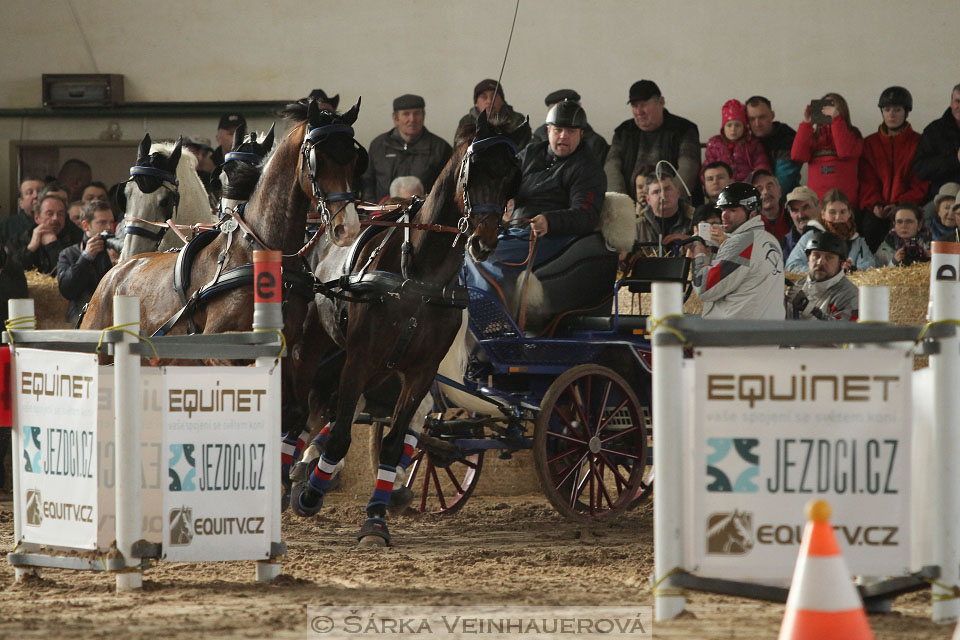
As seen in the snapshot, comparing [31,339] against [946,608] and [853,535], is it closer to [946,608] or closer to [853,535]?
[853,535]

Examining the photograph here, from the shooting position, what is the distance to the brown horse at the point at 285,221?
20.8 ft

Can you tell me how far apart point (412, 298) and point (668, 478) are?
2985mm

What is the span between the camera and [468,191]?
685 centimetres

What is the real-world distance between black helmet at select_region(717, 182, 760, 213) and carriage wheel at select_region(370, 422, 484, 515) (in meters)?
2.25

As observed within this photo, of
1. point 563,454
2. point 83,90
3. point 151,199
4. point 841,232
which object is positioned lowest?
point 563,454

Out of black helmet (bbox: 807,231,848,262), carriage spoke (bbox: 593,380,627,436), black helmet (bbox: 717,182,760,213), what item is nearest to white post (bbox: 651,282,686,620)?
carriage spoke (bbox: 593,380,627,436)

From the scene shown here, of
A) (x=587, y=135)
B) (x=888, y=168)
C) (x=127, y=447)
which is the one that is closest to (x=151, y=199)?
(x=127, y=447)

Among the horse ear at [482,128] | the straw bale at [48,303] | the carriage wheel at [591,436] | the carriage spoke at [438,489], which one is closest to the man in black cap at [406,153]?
the straw bale at [48,303]

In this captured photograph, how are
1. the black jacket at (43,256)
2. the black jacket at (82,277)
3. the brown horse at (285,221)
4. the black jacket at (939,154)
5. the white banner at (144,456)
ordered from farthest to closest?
the black jacket at (43,256)
the black jacket at (939,154)
the black jacket at (82,277)
the brown horse at (285,221)
the white banner at (144,456)

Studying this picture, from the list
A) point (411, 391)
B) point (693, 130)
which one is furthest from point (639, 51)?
point (411, 391)

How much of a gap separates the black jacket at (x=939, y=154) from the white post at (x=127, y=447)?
7.74 m

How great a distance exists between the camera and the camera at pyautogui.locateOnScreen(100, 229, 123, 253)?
9.17 m

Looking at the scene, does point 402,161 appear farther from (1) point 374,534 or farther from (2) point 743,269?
(1) point 374,534

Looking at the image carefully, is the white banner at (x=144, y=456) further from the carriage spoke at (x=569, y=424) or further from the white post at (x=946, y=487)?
the carriage spoke at (x=569, y=424)
